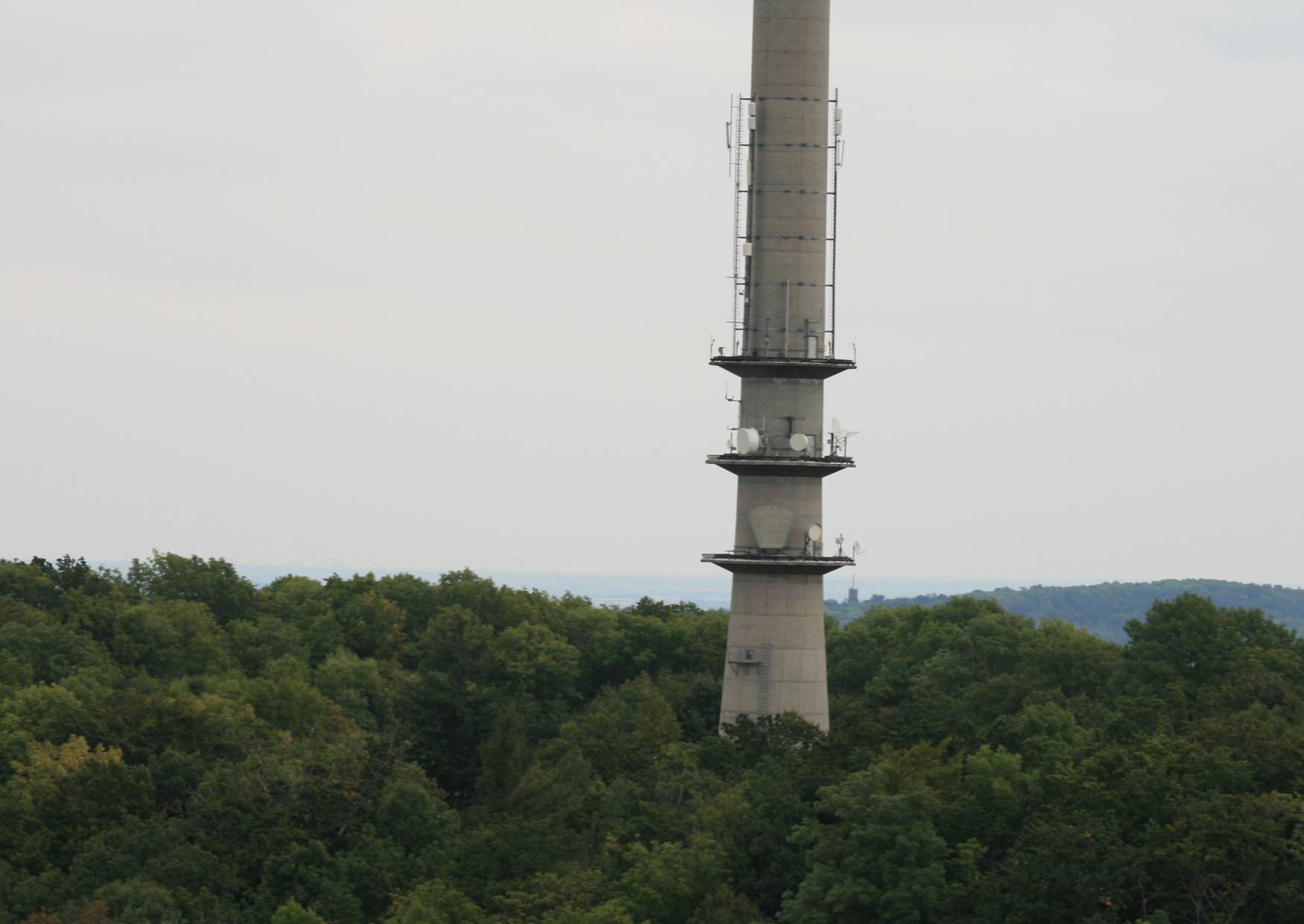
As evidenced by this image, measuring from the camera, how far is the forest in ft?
244

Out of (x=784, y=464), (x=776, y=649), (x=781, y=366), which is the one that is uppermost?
(x=781, y=366)

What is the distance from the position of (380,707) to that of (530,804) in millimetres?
34443

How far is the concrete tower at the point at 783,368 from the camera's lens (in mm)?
103375

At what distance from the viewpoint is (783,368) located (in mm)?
104062

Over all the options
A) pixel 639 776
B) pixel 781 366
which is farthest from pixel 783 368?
pixel 639 776

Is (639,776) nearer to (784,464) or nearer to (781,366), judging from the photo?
(784,464)

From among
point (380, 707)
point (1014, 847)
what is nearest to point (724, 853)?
point (1014, 847)

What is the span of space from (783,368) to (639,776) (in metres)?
17.1

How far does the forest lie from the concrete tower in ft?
14.5

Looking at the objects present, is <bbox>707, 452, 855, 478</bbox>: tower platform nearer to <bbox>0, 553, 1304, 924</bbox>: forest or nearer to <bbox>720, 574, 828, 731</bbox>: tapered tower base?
<bbox>720, 574, 828, 731</bbox>: tapered tower base

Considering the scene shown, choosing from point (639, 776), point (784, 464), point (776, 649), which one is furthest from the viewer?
point (776, 649)

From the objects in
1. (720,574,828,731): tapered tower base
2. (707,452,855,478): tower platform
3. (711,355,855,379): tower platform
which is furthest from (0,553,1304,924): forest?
(711,355,855,379): tower platform

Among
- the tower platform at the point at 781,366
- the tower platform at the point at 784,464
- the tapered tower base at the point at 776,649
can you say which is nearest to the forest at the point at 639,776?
the tapered tower base at the point at 776,649

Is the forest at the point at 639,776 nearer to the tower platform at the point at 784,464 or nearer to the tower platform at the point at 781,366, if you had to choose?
the tower platform at the point at 784,464
